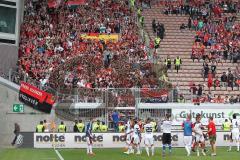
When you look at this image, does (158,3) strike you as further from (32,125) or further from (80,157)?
(80,157)

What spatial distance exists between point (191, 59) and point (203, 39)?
3.56 meters

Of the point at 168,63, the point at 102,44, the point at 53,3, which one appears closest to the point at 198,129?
the point at 168,63

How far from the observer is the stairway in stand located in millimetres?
56869

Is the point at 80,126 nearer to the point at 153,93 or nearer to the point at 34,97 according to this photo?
the point at 34,97

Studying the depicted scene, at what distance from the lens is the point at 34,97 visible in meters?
50.1

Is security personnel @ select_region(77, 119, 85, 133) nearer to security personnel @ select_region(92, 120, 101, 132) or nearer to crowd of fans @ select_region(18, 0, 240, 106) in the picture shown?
security personnel @ select_region(92, 120, 101, 132)

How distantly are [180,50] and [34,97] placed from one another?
1767 cm

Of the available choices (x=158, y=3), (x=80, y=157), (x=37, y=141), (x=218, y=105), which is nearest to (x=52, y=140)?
(x=37, y=141)

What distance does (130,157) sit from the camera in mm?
35406

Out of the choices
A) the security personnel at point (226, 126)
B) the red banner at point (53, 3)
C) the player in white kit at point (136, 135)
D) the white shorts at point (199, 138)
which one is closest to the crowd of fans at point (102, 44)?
the red banner at point (53, 3)

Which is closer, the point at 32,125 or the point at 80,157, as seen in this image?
the point at 80,157

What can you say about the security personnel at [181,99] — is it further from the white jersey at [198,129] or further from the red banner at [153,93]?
the white jersey at [198,129]

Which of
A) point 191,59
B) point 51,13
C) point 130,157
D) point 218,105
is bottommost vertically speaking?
point 130,157

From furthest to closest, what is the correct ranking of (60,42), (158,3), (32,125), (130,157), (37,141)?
(158,3) < (60,42) < (32,125) < (37,141) < (130,157)
